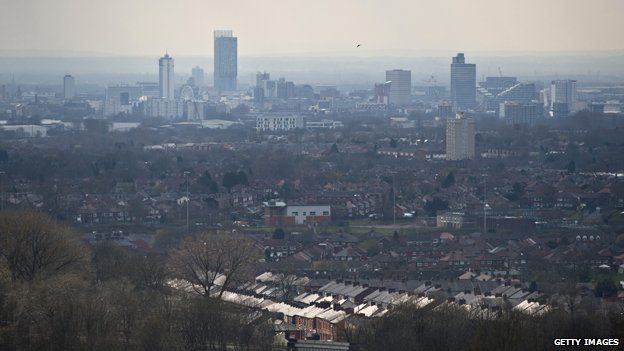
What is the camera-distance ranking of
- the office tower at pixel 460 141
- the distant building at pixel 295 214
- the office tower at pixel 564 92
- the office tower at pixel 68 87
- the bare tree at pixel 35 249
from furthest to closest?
1. the office tower at pixel 68 87
2. the office tower at pixel 564 92
3. the office tower at pixel 460 141
4. the distant building at pixel 295 214
5. the bare tree at pixel 35 249

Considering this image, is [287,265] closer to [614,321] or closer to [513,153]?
[614,321]

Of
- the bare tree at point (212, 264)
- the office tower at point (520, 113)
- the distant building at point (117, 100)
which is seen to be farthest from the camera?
the distant building at point (117, 100)

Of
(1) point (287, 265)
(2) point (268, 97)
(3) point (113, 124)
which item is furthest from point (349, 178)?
(2) point (268, 97)

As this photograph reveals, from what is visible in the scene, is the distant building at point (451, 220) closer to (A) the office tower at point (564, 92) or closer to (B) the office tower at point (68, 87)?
(A) the office tower at point (564, 92)

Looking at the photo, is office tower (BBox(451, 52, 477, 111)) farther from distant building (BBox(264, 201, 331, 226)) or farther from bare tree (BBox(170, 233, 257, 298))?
bare tree (BBox(170, 233, 257, 298))

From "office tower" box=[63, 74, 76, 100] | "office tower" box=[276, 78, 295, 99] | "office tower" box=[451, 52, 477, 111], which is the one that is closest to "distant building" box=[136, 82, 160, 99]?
"office tower" box=[63, 74, 76, 100]

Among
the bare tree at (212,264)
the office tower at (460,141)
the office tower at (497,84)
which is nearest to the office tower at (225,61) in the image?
the office tower at (497,84)

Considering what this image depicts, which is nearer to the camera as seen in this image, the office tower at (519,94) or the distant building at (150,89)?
the office tower at (519,94)
